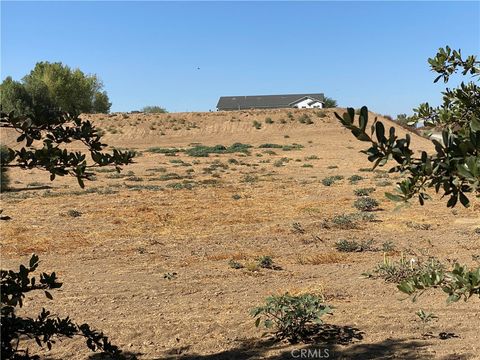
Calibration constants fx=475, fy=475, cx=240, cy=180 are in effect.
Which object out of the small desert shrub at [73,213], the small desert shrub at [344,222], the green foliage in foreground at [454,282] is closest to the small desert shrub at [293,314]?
the green foliage in foreground at [454,282]

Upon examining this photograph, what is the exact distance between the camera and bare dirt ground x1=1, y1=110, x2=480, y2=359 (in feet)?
15.8

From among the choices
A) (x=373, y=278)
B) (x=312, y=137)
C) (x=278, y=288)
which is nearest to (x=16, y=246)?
(x=278, y=288)

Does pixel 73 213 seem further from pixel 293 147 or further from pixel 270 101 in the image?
pixel 270 101

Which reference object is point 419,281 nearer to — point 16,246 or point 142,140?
point 16,246

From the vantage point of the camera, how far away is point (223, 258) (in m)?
8.30

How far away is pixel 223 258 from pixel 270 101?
6989 centimetres

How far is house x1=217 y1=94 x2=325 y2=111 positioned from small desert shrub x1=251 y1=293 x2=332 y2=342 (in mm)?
68310

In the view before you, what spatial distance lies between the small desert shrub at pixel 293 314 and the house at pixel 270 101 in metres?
68.3

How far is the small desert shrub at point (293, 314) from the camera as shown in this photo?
478cm

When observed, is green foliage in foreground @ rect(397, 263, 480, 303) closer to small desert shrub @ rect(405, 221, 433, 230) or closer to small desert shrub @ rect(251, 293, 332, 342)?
small desert shrub @ rect(251, 293, 332, 342)

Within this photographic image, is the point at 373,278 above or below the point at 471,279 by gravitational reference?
below

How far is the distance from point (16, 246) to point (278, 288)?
544 cm

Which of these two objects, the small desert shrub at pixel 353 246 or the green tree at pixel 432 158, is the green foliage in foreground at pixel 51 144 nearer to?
the green tree at pixel 432 158

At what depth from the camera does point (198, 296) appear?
630 cm
